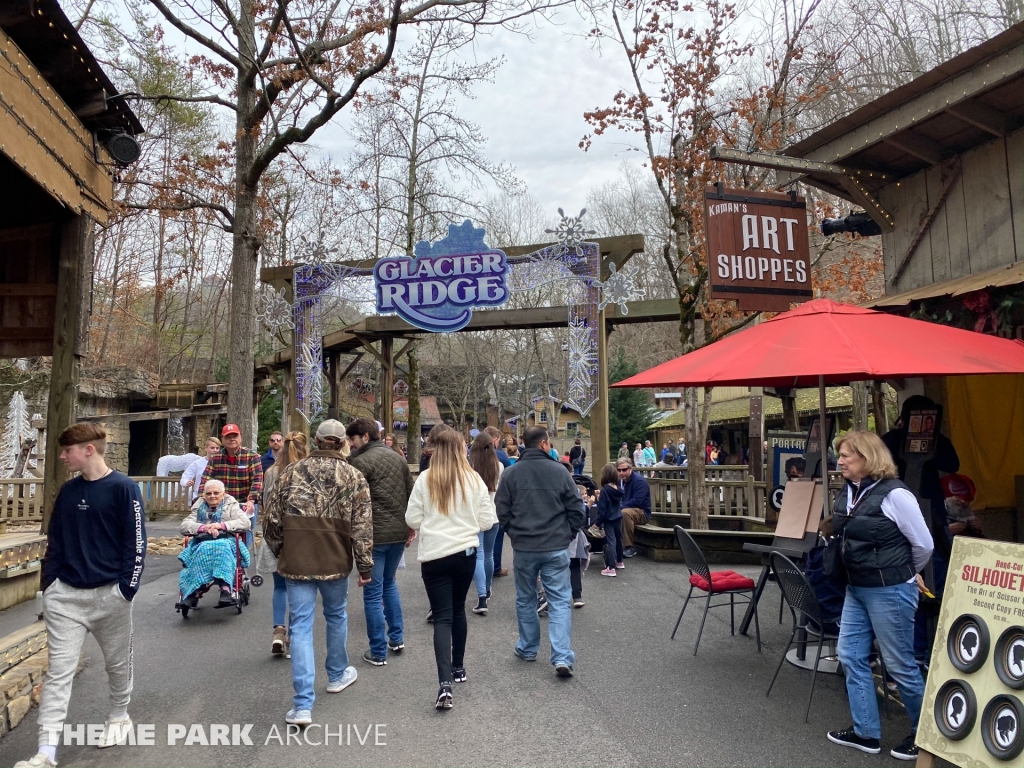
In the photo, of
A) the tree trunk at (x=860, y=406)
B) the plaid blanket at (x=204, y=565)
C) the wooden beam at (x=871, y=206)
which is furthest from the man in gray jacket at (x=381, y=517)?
the tree trunk at (x=860, y=406)

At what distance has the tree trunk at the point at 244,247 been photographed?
10750 mm

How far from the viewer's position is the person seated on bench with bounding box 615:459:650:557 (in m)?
10.2

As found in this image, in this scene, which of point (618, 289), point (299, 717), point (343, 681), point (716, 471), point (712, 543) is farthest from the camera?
point (716, 471)

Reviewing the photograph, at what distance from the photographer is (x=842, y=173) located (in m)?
7.03

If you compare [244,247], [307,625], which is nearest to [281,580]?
[307,625]

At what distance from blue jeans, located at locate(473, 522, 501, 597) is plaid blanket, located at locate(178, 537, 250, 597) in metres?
2.29

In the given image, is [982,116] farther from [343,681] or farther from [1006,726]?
[343,681]

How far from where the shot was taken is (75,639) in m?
3.89

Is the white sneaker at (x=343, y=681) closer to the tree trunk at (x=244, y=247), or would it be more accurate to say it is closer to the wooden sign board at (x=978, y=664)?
the wooden sign board at (x=978, y=664)

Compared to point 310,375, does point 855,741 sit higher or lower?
lower

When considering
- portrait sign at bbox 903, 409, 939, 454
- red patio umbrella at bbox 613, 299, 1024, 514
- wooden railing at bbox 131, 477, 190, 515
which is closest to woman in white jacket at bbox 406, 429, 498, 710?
red patio umbrella at bbox 613, 299, 1024, 514

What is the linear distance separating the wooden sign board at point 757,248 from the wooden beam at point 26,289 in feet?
19.3

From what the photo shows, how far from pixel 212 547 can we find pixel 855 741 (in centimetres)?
537

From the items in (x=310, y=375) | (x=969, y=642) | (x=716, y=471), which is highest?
(x=310, y=375)
